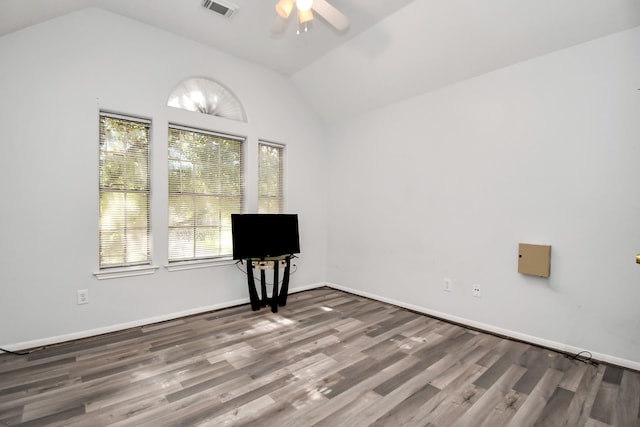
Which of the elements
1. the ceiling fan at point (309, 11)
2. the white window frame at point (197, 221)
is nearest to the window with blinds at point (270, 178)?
the white window frame at point (197, 221)

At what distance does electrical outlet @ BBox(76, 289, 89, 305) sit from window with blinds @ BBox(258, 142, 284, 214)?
2129 mm

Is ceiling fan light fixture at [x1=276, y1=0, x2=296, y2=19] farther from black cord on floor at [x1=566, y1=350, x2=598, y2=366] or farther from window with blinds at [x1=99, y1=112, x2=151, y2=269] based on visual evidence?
black cord on floor at [x1=566, y1=350, x2=598, y2=366]

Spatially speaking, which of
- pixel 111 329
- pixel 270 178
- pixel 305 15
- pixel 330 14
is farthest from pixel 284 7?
pixel 111 329

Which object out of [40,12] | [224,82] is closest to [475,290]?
[224,82]

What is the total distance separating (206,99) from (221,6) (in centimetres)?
112

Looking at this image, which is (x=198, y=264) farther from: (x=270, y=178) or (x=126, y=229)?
(x=270, y=178)

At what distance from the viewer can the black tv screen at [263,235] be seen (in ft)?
12.2

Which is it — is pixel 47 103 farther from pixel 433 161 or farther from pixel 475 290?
pixel 475 290

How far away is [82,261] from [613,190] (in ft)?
15.6

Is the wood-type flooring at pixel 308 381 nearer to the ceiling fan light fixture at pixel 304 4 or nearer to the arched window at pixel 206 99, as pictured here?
the arched window at pixel 206 99

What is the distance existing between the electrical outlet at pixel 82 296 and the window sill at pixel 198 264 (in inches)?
29.1

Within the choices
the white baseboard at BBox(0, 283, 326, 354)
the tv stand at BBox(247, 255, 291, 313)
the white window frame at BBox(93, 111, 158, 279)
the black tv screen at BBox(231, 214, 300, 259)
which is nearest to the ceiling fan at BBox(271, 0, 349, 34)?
the white window frame at BBox(93, 111, 158, 279)

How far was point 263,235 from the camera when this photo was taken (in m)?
3.91

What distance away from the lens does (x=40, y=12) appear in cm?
261
